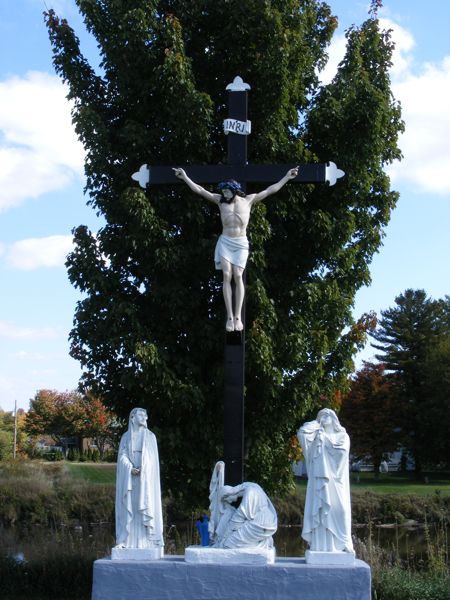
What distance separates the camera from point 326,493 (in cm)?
678

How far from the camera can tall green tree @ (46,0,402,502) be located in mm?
9430

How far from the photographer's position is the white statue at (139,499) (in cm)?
704

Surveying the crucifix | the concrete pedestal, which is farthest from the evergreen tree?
the concrete pedestal

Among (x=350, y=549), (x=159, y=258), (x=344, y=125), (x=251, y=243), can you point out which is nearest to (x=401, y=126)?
(x=344, y=125)

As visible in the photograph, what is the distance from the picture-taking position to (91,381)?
32.7 ft

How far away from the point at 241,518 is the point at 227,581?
0.56 meters

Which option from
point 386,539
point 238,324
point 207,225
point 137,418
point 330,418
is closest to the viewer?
point 330,418

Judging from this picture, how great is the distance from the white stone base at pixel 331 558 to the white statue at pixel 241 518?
43cm

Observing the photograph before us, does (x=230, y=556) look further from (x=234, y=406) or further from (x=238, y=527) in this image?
(x=234, y=406)

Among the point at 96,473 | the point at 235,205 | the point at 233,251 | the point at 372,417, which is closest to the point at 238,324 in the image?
the point at 233,251

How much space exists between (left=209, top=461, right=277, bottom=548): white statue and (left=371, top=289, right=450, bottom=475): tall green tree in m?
28.7

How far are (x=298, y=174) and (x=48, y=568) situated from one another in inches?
245

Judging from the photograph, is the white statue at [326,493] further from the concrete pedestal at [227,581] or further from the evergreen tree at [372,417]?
the evergreen tree at [372,417]

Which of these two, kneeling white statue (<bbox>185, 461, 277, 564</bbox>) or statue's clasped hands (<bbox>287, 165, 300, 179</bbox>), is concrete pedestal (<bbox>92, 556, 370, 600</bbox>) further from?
statue's clasped hands (<bbox>287, 165, 300, 179</bbox>)
